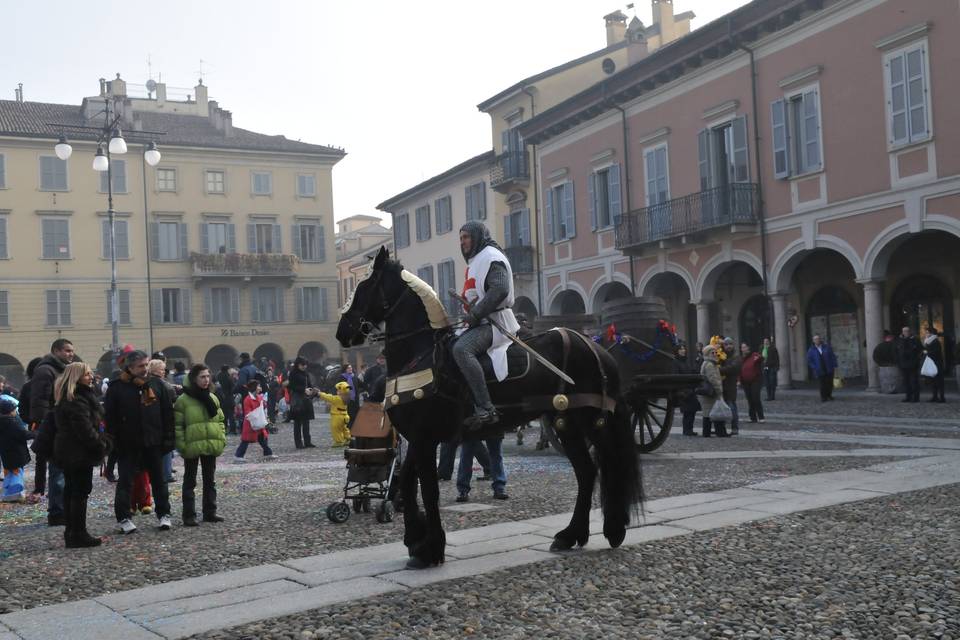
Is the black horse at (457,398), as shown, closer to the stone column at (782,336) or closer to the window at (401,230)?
the stone column at (782,336)

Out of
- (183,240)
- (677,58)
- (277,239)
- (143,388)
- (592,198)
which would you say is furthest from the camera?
(277,239)

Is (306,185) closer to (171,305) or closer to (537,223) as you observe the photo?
(171,305)

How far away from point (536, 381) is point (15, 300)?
145ft

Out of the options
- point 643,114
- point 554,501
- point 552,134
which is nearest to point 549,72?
point 552,134

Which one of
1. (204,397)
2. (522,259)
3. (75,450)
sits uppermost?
(522,259)

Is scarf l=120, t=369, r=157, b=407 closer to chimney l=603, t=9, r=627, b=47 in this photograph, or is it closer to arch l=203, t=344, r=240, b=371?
chimney l=603, t=9, r=627, b=47

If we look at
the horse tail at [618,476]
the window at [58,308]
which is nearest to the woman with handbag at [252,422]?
the horse tail at [618,476]

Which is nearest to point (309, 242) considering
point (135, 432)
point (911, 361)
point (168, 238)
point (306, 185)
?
point (306, 185)

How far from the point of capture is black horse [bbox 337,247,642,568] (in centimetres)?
653

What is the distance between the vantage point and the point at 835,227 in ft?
75.5

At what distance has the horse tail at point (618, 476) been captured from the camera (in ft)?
22.0

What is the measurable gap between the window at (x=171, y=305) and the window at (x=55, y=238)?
4.49 meters

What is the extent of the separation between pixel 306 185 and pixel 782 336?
109 ft

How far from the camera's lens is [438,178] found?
144 feet
